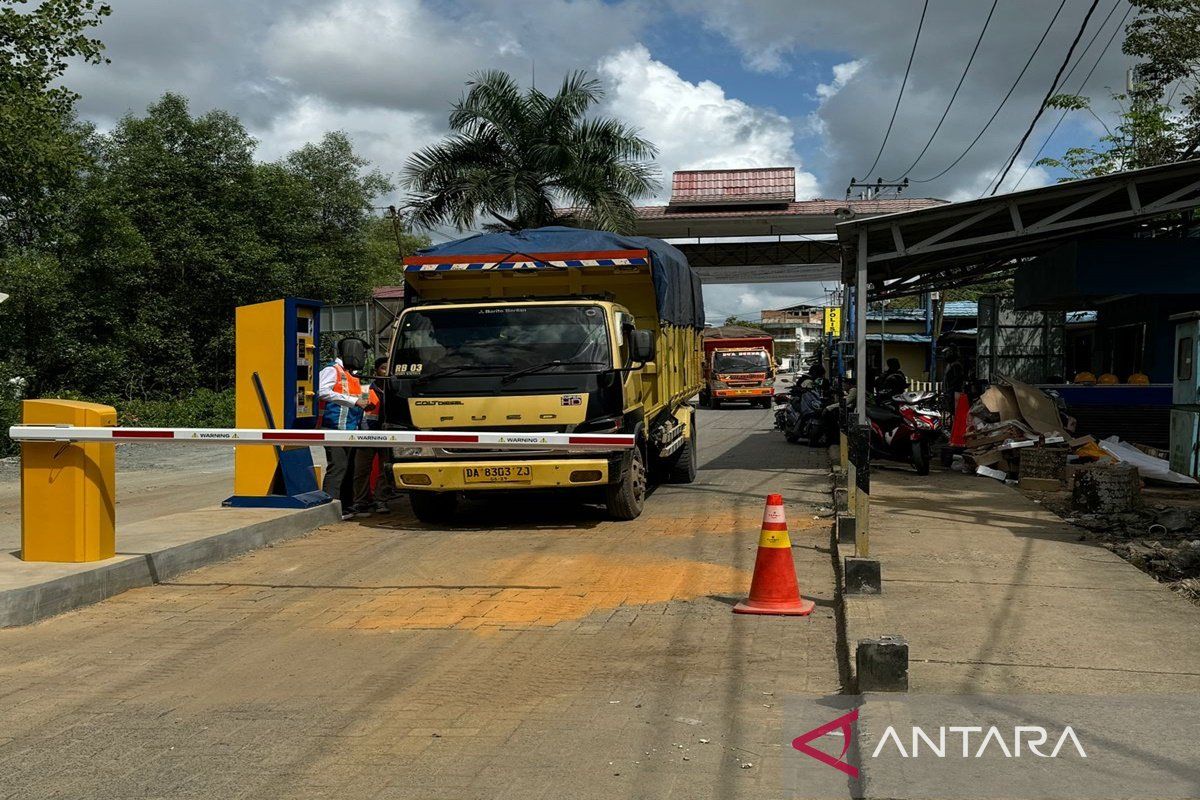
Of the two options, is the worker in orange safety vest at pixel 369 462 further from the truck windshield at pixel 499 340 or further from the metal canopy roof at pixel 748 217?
the metal canopy roof at pixel 748 217

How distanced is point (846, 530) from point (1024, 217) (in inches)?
343

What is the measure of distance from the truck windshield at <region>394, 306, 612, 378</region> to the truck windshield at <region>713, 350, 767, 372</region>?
1174 inches

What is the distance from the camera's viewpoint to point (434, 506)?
37.7 feet

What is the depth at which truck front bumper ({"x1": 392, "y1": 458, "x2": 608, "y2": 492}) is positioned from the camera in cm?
1058

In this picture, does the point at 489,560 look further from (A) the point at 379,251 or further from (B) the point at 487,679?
(A) the point at 379,251

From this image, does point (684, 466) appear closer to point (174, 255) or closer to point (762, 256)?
point (174, 255)

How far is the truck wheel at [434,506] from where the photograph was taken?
37.4 feet

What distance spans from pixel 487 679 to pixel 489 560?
3.67 meters

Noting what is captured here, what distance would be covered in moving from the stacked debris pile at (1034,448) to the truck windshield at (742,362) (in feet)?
77.3

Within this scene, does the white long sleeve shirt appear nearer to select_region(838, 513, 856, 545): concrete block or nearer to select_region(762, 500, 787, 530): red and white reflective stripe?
select_region(838, 513, 856, 545): concrete block

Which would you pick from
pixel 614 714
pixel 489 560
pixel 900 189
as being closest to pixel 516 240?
pixel 489 560

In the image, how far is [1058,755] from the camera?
14.5 ft

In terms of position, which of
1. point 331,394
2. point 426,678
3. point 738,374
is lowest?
point 426,678

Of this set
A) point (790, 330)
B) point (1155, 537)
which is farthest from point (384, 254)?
point (790, 330)
